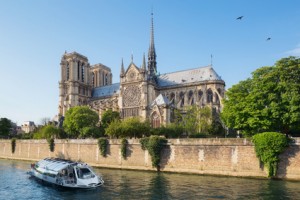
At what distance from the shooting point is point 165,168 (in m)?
40.4

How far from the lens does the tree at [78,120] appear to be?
7081cm

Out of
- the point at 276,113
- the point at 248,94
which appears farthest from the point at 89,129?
the point at 276,113

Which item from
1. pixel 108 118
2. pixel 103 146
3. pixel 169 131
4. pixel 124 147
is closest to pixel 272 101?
pixel 124 147

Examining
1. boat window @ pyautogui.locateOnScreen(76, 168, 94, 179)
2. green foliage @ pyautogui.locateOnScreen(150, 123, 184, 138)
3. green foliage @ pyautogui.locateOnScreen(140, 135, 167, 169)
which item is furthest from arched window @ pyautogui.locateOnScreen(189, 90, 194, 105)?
boat window @ pyautogui.locateOnScreen(76, 168, 94, 179)

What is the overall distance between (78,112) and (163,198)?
50778 millimetres

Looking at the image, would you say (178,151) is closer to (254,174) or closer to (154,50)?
(254,174)

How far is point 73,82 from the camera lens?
102000 mm

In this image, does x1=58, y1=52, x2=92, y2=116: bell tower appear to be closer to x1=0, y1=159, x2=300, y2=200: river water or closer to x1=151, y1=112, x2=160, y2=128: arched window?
x1=151, y1=112, x2=160, y2=128: arched window

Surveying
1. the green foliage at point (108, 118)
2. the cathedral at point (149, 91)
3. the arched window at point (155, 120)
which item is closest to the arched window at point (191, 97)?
the cathedral at point (149, 91)

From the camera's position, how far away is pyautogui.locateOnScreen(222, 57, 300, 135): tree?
34562 millimetres

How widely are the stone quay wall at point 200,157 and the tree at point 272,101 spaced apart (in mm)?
3259

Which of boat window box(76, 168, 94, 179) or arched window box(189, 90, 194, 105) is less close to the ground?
arched window box(189, 90, 194, 105)

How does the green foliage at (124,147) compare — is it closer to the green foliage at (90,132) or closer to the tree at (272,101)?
the tree at (272,101)

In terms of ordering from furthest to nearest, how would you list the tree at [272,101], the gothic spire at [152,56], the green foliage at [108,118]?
the gothic spire at [152,56], the green foliage at [108,118], the tree at [272,101]
